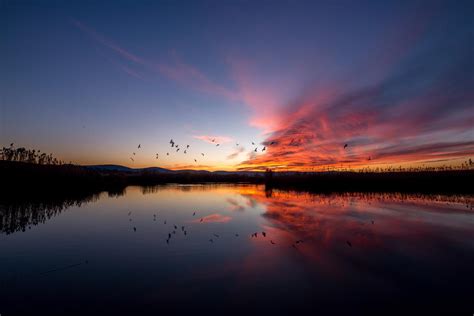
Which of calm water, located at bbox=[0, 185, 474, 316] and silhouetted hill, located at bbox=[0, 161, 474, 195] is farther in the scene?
silhouetted hill, located at bbox=[0, 161, 474, 195]

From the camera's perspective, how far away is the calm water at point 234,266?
6312mm

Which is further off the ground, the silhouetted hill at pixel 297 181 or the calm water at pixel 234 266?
the silhouetted hill at pixel 297 181

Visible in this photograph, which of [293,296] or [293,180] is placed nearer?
[293,296]

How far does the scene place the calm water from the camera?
20.7ft

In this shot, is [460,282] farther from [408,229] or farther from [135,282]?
[135,282]

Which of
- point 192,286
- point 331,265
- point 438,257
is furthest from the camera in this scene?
point 438,257

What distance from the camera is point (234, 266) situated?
8.93 m

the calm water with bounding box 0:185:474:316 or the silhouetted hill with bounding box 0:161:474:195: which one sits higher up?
the silhouetted hill with bounding box 0:161:474:195

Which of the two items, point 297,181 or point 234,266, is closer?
point 234,266

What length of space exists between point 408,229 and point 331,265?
8896mm

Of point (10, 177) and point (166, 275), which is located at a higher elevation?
point (10, 177)

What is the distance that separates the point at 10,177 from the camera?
26828 millimetres

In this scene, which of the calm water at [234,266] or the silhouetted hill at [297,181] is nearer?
the calm water at [234,266]

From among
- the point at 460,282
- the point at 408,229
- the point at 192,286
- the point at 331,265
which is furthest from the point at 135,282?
the point at 408,229
